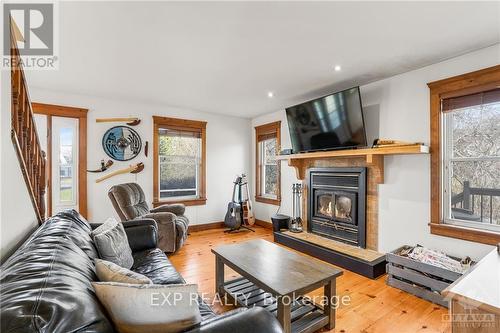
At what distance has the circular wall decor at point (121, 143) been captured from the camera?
13.2ft

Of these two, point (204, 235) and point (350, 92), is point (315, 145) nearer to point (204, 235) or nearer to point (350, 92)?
point (350, 92)

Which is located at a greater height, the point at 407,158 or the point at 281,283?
the point at 407,158

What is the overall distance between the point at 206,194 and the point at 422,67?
3.97 m

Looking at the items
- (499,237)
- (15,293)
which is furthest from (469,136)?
(15,293)

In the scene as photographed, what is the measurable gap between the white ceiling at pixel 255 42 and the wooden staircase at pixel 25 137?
1.79 feet

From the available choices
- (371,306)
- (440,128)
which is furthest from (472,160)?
(371,306)

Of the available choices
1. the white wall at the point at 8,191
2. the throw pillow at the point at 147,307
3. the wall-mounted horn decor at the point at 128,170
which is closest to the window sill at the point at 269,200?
the wall-mounted horn decor at the point at 128,170

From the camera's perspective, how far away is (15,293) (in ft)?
2.62

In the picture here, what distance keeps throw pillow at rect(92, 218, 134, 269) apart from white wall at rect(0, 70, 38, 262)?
450 mm

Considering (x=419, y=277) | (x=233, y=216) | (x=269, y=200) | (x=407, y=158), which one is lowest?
(x=419, y=277)

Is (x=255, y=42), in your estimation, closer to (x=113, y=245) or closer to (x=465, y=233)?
(x=113, y=245)

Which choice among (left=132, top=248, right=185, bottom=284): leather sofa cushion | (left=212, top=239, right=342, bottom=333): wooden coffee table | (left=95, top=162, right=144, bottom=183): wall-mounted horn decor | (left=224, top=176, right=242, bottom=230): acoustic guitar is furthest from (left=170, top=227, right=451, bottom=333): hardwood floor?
(left=95, top=162, right=144, bottom=183): wall-mounted horn decor

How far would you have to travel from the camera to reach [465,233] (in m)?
2.45

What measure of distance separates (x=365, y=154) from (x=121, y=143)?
3.74 meters
